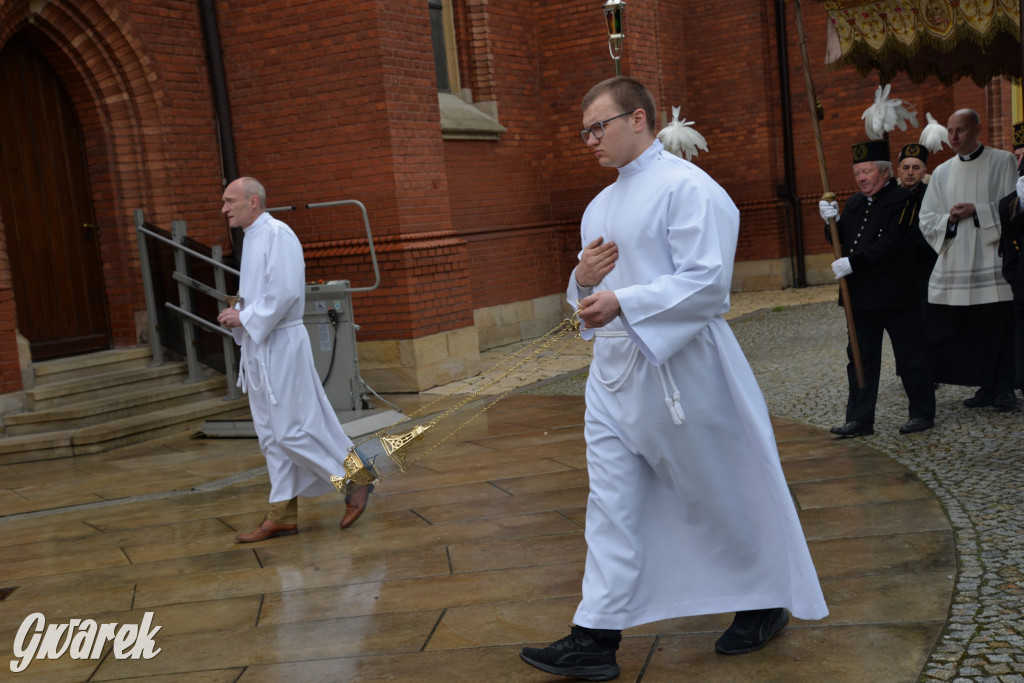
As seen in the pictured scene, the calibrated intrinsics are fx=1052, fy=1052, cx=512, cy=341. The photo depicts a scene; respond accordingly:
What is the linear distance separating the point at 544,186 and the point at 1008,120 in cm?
872

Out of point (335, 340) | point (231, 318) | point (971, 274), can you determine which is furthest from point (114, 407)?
point (971, 274)

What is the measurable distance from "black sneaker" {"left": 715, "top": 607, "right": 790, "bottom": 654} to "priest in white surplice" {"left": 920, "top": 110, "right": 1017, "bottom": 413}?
4522 mm

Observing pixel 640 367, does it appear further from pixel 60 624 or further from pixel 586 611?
pixel 60 624

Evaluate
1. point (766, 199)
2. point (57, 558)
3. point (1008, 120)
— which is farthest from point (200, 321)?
point (1008, 120)

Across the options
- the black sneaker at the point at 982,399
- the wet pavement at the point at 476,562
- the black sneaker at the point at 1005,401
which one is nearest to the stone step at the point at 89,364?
the wet pavement at the point at 476,562

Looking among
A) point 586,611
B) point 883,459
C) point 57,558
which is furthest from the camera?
point 883,459

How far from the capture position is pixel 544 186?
15328 mm

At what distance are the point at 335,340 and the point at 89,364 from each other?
233 centimetres

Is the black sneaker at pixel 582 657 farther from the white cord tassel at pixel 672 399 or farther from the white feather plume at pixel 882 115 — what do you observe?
the white feather plume at pixel 882 115

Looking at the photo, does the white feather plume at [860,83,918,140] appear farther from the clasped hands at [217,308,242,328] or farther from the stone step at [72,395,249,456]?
the stone step at [72,395,249,456]

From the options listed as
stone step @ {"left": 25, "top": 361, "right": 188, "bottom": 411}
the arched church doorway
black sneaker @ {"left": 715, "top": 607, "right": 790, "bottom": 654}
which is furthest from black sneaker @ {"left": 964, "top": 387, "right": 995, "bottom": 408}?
the arched church doorway

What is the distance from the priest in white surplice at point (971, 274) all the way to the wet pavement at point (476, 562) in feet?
0.98

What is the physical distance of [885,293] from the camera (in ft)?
22.1

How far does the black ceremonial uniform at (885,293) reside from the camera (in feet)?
22.1
